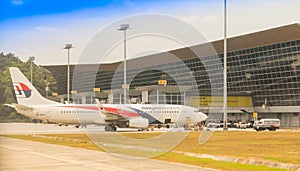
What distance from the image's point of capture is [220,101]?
312ft

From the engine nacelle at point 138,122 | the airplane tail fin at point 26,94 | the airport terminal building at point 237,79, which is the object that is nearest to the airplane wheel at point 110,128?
the engine nacelle at point 138,122

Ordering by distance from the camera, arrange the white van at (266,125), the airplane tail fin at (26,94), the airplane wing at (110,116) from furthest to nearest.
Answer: the white van at (266,125)
the airplane tail fin at (26,94)
the airplane wing at (110,116)

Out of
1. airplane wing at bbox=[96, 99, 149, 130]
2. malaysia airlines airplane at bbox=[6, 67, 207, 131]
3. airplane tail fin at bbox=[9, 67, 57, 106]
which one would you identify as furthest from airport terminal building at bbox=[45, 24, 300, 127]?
airplane tail fin at bbox=[9, 67, 57, 106]

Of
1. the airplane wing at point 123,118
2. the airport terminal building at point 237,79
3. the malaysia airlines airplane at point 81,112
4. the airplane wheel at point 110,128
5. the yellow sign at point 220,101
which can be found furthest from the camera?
the yellow sign at point 220,101

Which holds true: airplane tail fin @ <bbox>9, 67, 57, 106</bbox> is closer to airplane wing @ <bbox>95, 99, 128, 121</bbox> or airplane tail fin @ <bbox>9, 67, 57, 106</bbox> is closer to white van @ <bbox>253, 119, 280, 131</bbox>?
airplane wing @ <bbox>95, 99, 128, 121</bbox>

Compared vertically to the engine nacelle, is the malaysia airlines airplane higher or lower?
higher

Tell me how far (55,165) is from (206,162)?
21.4ft

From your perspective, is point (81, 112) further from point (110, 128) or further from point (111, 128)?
point (111, 128)

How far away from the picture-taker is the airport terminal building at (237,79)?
81.9 m

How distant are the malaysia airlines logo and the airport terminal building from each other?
57.8ft

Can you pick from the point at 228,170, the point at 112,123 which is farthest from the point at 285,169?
the point at 112,123

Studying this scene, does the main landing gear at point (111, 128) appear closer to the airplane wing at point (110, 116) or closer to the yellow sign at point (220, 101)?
the airplane wing at point (110, 116)

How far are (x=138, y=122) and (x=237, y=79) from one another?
38.5 metres

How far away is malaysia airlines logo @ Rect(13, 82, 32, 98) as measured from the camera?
6091cm
